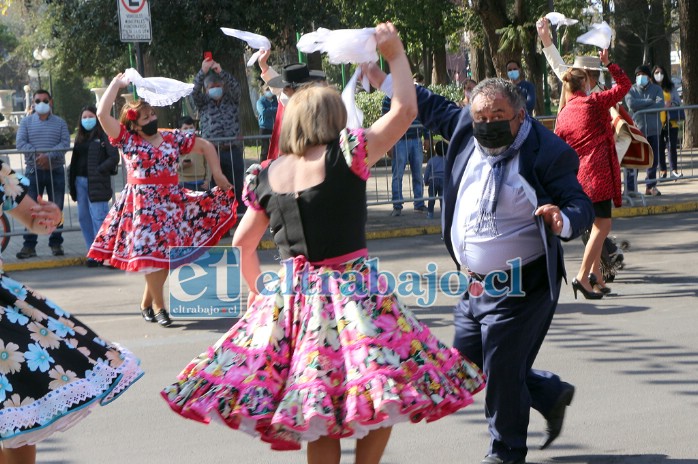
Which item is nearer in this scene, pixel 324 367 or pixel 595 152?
pixel 324 367

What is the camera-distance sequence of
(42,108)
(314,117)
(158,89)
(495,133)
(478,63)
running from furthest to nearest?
(478,63) → (42,108) → (158,89) → (495,133) → (314,117)

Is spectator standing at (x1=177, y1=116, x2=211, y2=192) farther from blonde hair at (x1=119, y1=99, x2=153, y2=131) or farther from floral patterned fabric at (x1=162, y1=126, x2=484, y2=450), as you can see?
floral patterned fabric at (x1=162, y1=126, x2=484, y2=450)

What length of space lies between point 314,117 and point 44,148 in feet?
31.8

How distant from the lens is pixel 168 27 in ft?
72.4

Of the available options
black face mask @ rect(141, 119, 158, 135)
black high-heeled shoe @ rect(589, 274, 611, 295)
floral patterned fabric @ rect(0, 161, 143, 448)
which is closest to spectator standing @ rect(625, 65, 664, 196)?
black high-heeled shoe @ rect(589, 274, 611, 295)

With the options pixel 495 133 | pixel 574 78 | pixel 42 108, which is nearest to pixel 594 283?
pixel 574 78

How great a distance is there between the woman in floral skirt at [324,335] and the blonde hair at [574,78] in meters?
4.70

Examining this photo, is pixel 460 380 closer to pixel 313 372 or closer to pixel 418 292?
pixel 313 372

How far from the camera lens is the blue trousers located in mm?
4754

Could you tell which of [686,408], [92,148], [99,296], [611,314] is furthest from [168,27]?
[686,408]

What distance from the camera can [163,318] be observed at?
8648mm

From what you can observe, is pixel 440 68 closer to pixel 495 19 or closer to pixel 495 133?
pixel 495 19

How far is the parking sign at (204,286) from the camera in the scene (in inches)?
356

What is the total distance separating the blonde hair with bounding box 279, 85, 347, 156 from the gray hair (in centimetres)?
91
